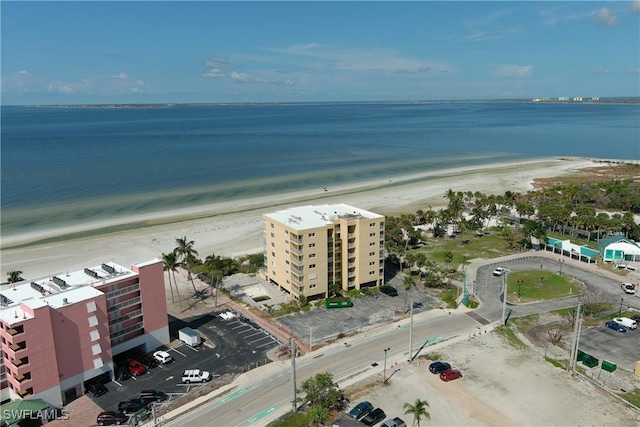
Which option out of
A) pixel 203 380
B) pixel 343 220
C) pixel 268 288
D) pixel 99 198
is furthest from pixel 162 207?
pixel 203 380

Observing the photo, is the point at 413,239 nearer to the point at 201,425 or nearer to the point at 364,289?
the point at 364,289

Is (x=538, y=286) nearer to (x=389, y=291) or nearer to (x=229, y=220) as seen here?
(x=389, y=291)

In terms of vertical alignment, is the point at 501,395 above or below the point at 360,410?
below

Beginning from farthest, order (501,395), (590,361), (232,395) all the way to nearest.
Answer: (590,361) → (232,395) → (501,395)

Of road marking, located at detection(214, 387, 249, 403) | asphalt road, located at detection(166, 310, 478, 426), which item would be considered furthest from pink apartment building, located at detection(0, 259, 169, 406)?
road marking, located at detection(214, 387, 249, 403)

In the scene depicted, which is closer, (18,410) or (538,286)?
(18,410)

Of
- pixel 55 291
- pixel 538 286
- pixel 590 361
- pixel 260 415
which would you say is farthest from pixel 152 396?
pixel 538 286

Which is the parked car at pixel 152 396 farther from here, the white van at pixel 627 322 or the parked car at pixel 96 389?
the white van at pixel 627 322

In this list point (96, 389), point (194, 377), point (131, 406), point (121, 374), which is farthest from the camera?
point (121, 374)
